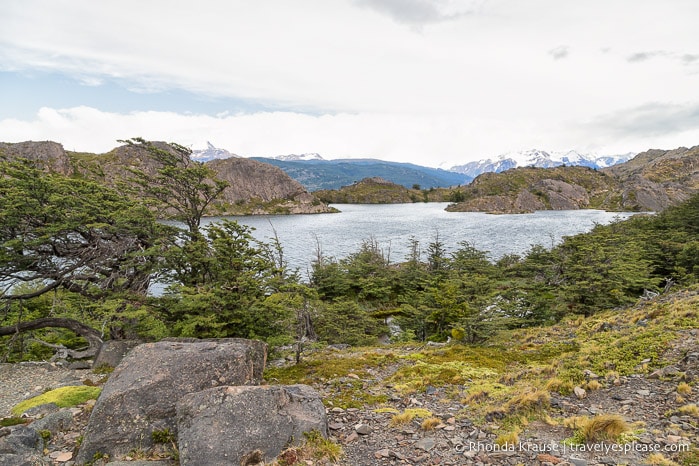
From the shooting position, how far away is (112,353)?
1384 cm

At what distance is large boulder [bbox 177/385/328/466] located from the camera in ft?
20.6

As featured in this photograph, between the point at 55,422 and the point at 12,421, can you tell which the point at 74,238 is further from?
the point at 55,422

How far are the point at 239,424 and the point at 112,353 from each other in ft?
33.6

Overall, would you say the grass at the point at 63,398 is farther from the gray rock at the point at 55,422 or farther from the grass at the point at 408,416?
the grass at the point at 408,416

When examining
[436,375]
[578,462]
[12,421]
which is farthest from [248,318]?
[578,462]

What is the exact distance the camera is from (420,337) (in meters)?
26.9

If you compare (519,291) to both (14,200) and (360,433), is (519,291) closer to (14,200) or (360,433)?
(360,433)

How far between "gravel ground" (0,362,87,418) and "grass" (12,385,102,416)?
Answer: 2.02ft

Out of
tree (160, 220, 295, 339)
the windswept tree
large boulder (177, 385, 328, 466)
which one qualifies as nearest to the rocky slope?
large boulder (177, 385, 328, 466)

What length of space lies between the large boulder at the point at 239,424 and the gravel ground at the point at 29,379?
7.11 m

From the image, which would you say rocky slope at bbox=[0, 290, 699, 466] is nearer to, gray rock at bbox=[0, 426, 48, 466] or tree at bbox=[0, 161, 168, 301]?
gray rock at bbox=[0, 426, 48, 466]

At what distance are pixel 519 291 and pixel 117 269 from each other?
93.9ft

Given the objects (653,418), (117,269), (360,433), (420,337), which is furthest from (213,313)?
(420,337)

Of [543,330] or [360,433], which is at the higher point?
[360,433]
